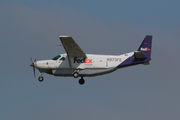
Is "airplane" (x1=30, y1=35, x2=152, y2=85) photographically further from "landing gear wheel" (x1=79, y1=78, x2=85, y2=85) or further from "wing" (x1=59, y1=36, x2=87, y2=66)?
"landing gear wheel" (x1=79, y1=78, x2=85, y2=85)

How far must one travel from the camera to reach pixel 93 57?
58906 mm

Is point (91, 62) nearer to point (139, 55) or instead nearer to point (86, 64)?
point (86, 64)

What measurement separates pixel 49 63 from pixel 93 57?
5.43 meters

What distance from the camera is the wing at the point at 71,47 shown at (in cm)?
5522

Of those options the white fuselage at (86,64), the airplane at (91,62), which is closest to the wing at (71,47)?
the airplane at (91,62)

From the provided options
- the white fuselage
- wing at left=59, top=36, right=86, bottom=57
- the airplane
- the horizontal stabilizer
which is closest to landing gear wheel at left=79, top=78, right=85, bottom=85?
the airplane

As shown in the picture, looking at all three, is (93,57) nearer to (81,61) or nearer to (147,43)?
(81,61)

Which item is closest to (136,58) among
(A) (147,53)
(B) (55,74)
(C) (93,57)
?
(A) (147,53)

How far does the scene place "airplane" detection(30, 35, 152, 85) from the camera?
58250 millimetres

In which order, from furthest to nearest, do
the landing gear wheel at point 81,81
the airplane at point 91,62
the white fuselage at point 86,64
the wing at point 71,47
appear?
1. the landing gear wheel at point 81,81
2. the white fuselage at point 86,64
3. the airplane at point 91,62
4. the wing at point 71,47

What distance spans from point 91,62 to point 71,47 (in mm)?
3340

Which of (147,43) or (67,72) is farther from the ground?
(147,43)

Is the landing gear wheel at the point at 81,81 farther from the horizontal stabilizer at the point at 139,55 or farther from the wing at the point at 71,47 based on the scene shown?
the horizontal stabilizer at the point at 139,55

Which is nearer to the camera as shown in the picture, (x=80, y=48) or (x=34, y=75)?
(x=80, y=48)
